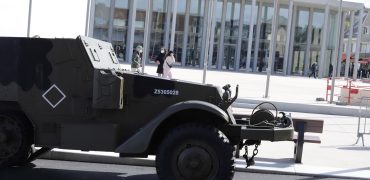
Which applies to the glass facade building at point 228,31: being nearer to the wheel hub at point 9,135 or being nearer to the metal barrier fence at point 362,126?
the metal barrier fence at point 362,126

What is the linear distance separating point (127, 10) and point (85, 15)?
3738cm

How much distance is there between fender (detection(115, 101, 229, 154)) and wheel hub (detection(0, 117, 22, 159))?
1.32m

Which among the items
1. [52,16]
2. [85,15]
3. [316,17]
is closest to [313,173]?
[52,16]

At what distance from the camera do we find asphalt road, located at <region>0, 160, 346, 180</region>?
725 cm

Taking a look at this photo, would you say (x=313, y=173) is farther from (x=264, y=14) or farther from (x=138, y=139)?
(x=264, y=14)

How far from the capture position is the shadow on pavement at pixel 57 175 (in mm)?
7145

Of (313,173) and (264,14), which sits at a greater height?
(264,14)

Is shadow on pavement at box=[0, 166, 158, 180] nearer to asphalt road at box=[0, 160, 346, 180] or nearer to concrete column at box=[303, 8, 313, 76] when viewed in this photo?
asphalt road at box=[0, 160, 346, 180]

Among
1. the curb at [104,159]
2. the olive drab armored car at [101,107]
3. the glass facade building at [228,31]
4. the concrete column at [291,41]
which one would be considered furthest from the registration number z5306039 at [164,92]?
the concrete column at [291,41]

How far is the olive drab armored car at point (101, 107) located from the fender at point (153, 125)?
0.04 feet

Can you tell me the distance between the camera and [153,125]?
6.25m

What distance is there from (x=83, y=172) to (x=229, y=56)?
47.4 m

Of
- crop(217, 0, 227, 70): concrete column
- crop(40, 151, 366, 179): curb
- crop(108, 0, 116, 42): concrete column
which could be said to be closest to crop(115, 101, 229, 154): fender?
crop(40, 151, 366, 179): curb

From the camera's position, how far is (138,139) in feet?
20.6
